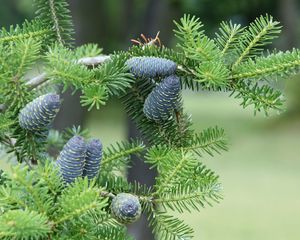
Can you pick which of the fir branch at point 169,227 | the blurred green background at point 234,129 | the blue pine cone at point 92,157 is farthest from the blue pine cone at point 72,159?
the blurred green background at point 234,129

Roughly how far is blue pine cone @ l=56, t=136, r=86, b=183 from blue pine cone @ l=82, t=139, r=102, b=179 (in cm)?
1

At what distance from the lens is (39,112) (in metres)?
0.73

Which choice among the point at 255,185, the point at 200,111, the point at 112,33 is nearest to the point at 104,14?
the point at 112,33

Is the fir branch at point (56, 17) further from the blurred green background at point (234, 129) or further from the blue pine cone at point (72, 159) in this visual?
the blurred green background at point (234, 129)

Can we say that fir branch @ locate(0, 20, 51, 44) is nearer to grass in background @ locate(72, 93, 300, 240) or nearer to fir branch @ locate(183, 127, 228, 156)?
fir branch @ locate(183, 127, 228, 156)

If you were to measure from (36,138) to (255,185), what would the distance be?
6610 mm

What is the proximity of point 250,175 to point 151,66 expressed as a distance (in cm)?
704

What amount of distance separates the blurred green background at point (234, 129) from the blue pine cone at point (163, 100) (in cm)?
167

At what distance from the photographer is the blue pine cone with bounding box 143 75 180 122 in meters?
0.77

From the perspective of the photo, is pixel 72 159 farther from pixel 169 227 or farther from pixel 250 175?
pixel 250 175

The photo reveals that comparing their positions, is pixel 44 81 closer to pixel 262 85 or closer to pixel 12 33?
pixel 12 33

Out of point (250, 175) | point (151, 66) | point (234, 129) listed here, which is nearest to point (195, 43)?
point (151, 66)

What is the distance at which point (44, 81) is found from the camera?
2.96ft

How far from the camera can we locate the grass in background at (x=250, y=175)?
220 inches
